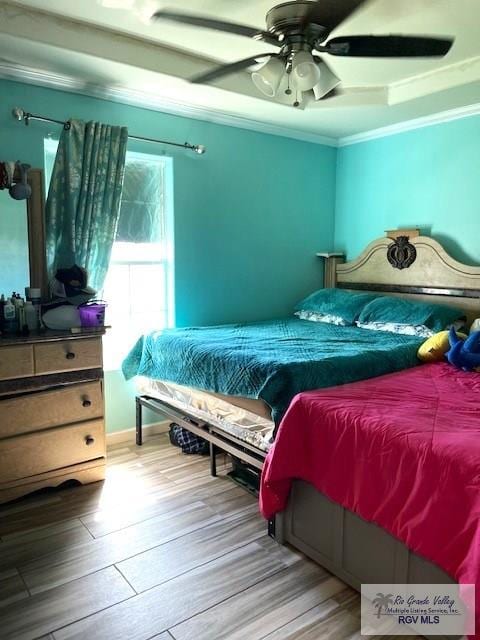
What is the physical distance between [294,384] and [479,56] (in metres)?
2.28

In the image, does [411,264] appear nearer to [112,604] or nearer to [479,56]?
[479,56]

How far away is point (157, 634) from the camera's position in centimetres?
166

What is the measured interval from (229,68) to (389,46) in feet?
2.23

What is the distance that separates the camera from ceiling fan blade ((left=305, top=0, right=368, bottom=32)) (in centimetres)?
163

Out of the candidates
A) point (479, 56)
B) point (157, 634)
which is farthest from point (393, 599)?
point (479, 56)

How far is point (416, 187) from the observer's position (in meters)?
3.86

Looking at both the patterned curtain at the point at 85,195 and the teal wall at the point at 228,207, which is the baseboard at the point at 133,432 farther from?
the patterned curtain at the point at 85,195

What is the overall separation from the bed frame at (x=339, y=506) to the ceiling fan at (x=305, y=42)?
1.78 m

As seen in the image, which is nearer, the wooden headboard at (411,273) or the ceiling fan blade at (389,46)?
the ceiling fan blade at (389,46)

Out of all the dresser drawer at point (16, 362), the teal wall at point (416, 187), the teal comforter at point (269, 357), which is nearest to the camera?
the teal comforter at point (269, 357)

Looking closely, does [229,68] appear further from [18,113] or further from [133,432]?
[133,432]

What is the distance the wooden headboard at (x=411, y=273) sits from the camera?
347cm

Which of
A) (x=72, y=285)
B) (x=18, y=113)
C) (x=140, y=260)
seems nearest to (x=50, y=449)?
(x=72, y=285)

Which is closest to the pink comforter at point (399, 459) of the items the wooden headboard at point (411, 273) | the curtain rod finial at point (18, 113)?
the wooden headboard at point (411, 273)
